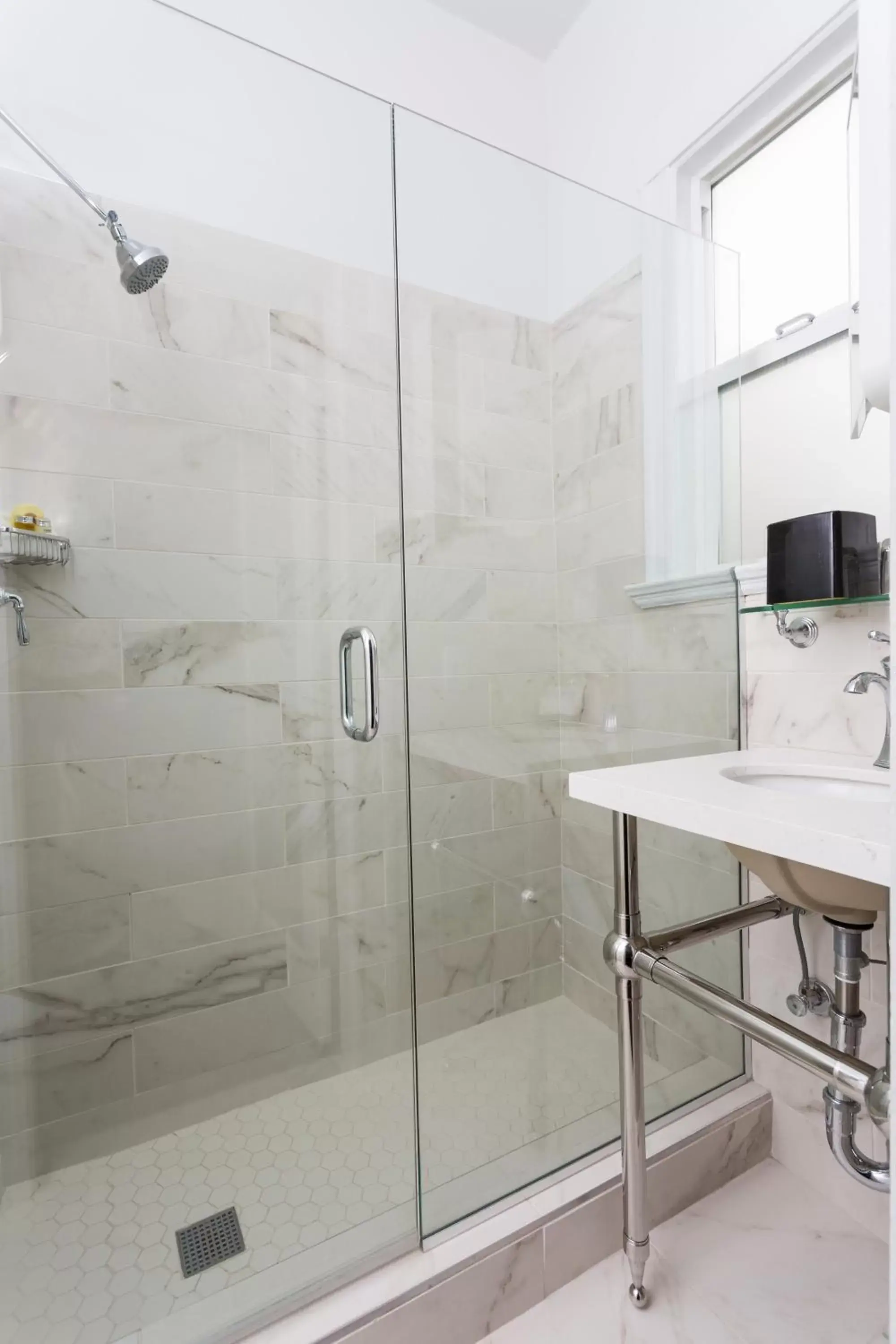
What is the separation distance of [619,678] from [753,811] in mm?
685

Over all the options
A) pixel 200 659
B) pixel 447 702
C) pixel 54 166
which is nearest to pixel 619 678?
pixel 447 702

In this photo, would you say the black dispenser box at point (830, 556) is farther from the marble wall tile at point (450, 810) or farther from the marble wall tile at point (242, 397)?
the marble wall tile at point (242, 397)

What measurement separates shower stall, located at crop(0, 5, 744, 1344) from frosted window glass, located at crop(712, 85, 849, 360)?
0.07 meters

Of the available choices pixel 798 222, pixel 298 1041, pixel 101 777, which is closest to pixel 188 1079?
pixel 298 1041

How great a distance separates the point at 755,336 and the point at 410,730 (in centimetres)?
118

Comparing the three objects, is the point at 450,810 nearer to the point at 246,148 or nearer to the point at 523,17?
the point at 246,148

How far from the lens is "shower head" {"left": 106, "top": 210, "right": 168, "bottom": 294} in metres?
1.26

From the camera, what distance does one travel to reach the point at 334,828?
4.77 ft

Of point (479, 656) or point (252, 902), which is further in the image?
point (252, 902)

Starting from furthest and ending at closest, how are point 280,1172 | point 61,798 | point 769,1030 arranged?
point 61,798 → point 280,1172 → point 769,1030

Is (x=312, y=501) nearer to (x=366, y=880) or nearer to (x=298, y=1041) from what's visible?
(x=366, y=880)

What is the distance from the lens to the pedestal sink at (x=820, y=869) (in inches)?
32.5

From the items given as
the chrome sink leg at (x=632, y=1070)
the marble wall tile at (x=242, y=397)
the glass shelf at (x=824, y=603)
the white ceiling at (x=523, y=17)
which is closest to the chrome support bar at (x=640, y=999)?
A: the chrome sink leg at (x=632, y=1070)

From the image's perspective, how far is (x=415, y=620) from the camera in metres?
1.20
